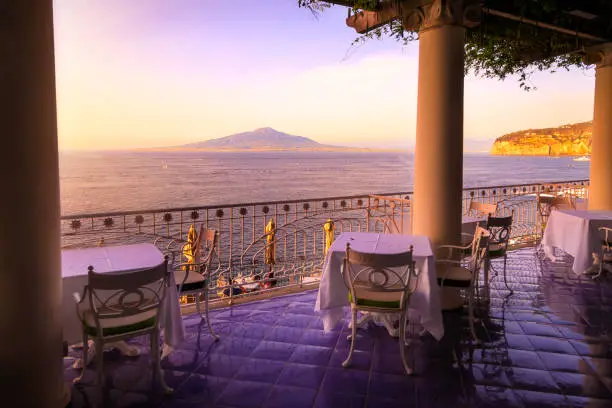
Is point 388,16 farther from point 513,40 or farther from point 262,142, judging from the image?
point 262,142

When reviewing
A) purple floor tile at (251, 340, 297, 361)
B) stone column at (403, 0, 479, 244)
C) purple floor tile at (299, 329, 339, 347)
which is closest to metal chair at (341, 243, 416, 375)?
purple floor tile at (299, 329, 339, 347)

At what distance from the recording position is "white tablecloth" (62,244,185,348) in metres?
3.18

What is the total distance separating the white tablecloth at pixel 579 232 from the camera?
19.3ft

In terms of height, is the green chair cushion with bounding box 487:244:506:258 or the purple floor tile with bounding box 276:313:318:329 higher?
the green chair cushion with bounding box 487:244:506:258

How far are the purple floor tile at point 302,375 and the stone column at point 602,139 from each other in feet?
19.7

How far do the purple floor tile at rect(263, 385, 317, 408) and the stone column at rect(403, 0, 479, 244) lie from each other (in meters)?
2.39

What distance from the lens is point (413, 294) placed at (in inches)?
151

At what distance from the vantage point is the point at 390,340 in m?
4.03

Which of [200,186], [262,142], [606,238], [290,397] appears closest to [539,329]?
[606,238]

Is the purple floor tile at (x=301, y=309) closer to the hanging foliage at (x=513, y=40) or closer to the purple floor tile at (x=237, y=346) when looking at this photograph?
the purple floor tile at (x=237, y=346)

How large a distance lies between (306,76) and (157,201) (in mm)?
26031

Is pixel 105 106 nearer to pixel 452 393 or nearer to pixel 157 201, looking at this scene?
pixel 157 201

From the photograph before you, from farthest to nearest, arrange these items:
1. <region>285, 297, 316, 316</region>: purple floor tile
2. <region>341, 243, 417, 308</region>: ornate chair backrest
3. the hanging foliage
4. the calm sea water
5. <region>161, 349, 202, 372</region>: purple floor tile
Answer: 1. the calm sea water
2. the hanging foliage
3. <region>285, 297, 316, 316</region>: purple floor tile
4. <region>161, 349, 202, 372</region>: purple floor tile
5. <region>341, 243, 417, 308</region>: ornate chair backrest

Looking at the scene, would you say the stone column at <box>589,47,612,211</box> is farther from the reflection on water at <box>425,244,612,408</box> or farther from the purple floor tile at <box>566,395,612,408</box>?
the purple floor tile at <box>566,395,612,408</box>
